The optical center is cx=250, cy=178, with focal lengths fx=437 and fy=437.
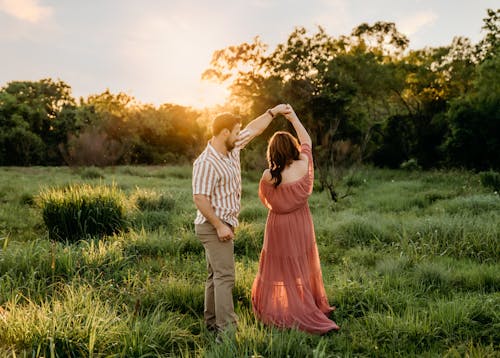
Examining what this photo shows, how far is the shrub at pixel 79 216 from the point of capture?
7.43 meters

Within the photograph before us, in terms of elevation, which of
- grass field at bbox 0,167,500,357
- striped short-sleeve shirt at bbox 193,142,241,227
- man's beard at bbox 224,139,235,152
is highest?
man's beard at bbox 224,139,235,152

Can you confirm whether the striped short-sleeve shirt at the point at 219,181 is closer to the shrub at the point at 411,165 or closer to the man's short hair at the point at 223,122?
the man's short hair at the point at 223,122

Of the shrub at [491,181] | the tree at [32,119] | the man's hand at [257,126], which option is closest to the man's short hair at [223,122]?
the man's hand at [257,126]

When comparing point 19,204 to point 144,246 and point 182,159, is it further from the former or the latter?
point 182,159

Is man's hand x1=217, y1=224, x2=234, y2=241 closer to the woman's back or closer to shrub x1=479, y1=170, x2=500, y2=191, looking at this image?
the woman's back

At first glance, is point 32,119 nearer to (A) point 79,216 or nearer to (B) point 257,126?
(A) point 79,216

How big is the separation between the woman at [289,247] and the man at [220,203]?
0.49 meters

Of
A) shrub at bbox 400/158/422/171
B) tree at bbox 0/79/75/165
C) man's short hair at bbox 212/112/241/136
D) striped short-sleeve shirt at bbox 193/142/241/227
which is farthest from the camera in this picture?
tree at bbox 0/79/75/165

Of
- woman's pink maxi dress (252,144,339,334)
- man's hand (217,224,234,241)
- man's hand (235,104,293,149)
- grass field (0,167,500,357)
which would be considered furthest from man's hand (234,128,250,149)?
grass field (0,167,500,357)

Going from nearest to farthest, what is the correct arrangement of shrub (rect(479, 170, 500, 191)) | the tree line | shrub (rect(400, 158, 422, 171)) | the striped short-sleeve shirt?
the striped short-sleeve shirt, shrub (rect(479, 170, 500, 191)), the tree line, shrub (rect(400, 158, 422, 171))

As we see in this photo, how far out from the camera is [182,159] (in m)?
33.8

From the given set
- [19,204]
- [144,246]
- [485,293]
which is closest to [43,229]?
[144,246]

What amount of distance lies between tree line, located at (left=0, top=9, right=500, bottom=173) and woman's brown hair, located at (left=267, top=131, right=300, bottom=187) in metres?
7.92

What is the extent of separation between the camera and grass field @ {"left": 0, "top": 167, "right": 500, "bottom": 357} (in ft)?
11.1
